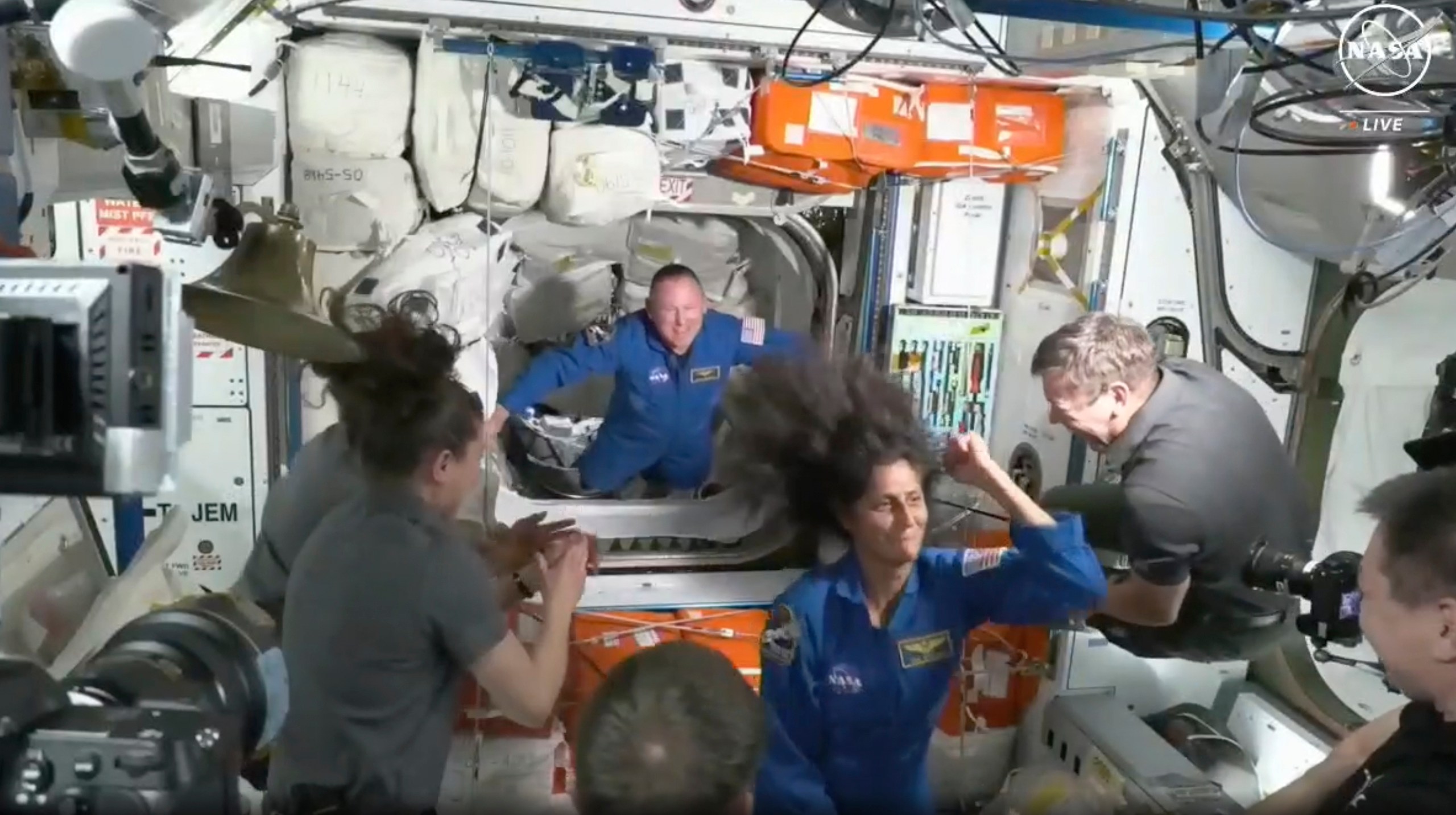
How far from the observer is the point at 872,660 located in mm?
2404

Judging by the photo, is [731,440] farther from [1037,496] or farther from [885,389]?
[1037,496]

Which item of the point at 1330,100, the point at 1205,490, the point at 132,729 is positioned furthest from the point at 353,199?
the point at 1330,100

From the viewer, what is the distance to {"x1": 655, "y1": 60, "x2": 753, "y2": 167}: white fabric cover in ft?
11.4

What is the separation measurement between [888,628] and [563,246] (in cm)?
264

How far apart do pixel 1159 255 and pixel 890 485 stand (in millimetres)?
1846

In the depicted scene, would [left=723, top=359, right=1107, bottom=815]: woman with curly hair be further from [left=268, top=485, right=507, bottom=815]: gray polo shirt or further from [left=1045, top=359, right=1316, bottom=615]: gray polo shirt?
[left=268, top=485, right=507, bottom=815]: gray polo shirt

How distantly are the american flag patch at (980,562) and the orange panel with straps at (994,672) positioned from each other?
1.51 m

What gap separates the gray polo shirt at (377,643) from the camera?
2.03 meters

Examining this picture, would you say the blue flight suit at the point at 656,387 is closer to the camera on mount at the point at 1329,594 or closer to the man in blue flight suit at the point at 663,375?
the man in blue flight suit at the point at 663,375

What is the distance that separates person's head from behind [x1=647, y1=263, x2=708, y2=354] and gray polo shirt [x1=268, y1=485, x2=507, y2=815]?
216cm

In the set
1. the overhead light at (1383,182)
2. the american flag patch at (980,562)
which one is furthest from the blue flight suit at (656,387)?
the overhead light at (1383,182)

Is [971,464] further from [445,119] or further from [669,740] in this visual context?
[445,119]

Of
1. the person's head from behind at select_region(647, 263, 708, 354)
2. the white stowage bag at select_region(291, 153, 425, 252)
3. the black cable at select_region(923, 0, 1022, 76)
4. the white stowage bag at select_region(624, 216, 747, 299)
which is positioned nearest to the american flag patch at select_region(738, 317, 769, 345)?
the person's head from behind at select_region(647, 263, 708, 354)

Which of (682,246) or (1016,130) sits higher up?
(1016,130)
